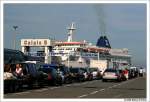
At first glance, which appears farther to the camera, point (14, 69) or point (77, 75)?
point (77, 75)

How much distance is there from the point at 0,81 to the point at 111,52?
101607 millimetres

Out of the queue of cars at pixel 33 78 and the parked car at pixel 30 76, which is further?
the parked car at pixel 30 76

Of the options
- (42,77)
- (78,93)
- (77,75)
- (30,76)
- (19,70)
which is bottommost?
(77,75)

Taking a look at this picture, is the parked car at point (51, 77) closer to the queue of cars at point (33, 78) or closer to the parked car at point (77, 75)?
the queue of cars at point (33, 78)

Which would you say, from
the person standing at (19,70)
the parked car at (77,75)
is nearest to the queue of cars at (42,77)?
the parked car at (77,75)

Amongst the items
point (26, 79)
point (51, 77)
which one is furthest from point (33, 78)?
point (51, 77)

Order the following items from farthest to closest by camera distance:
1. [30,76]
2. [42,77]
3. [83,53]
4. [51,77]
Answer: [83,53] → [51,77] → [42,77] → [30,76]

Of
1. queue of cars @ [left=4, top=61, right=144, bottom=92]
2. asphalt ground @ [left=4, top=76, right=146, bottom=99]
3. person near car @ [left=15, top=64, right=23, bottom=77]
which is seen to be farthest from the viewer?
person near car @ [left=15, top=64, right=23, bottom=77]

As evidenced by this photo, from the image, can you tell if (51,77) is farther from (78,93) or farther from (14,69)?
(78,93)

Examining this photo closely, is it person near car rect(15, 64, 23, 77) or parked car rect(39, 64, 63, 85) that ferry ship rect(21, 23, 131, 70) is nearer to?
parked car rect(39, 64, 63, 85)

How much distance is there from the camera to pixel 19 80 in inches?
1004

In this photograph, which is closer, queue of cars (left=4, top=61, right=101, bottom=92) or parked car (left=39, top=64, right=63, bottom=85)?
queue of cars (left=4, top=61, right=101, bottom=92)

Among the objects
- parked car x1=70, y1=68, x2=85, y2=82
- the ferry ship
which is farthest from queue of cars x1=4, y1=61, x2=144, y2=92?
the ferry ship

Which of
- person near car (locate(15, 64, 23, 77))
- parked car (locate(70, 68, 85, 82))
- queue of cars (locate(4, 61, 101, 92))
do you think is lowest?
parked car (locate(70, 68, 85, 82))
